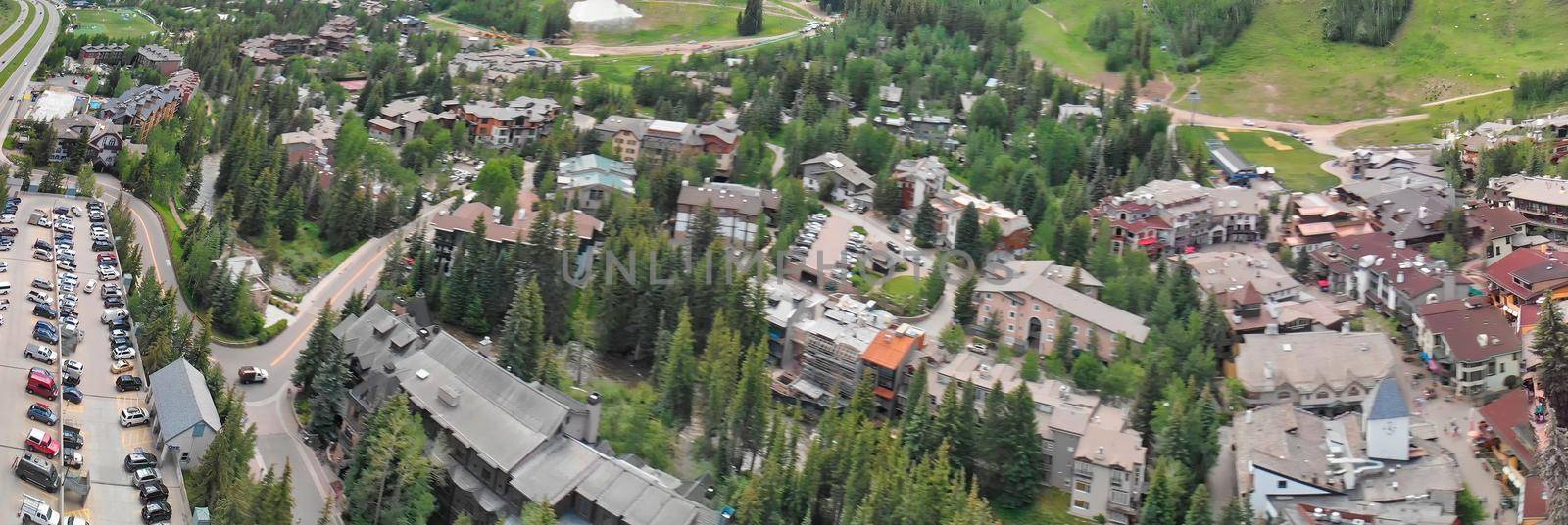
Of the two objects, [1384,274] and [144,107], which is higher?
[1384,274]

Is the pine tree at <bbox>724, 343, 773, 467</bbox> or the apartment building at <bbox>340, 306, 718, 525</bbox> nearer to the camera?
the apartment building at <bbox>340, 306, 718, 525</bbox>

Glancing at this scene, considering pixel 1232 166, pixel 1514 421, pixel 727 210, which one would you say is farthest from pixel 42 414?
pixel 1232 166

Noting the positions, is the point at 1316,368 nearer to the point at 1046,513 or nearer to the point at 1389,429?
the point at 1389,429

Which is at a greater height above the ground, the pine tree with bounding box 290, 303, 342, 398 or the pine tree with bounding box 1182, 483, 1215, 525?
the pine tree with bounding box 1182, 483, 1215, 525

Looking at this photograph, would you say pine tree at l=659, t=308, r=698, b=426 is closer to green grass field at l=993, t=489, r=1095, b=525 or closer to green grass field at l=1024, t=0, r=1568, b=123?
green grass field at l=993, t=489, r=1095, b=525

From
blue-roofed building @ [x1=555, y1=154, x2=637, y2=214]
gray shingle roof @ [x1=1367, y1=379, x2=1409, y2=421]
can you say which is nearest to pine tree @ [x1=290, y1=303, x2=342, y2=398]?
blue-roofed building @ [x1=555, y1=154, x2=637, y2=214]

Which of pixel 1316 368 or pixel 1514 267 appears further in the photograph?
pixel 1514 267
